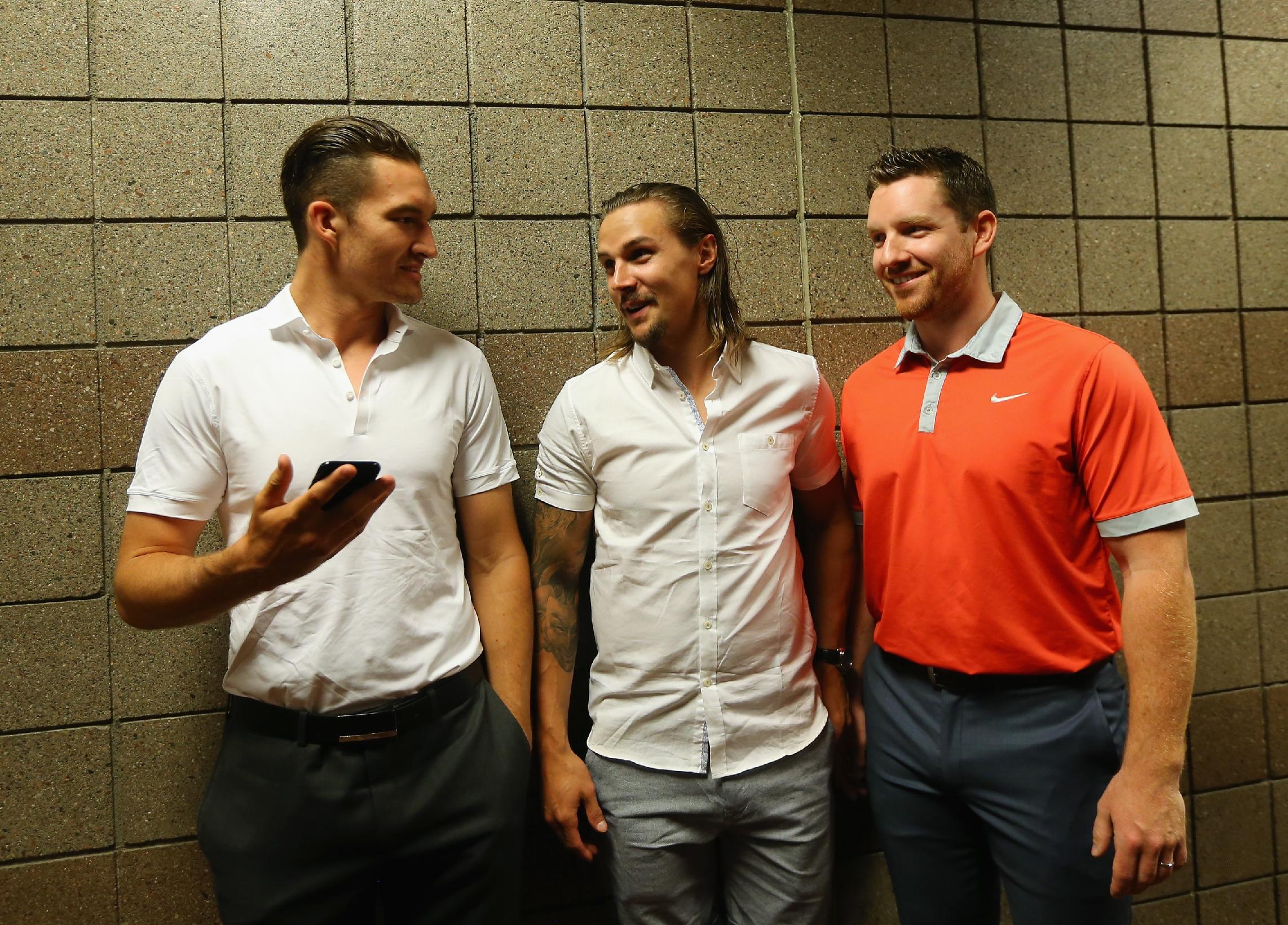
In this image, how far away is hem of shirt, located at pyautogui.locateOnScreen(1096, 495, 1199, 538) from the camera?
1318 millimetres

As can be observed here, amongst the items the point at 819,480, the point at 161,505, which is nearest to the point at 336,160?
the point at 161,505

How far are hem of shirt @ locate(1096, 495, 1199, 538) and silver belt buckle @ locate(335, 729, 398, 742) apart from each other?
129cm

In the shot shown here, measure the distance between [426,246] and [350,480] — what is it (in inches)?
24.1

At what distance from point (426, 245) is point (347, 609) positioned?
2.24ft

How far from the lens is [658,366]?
1.62 metres

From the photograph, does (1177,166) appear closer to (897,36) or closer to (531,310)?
(897,36)

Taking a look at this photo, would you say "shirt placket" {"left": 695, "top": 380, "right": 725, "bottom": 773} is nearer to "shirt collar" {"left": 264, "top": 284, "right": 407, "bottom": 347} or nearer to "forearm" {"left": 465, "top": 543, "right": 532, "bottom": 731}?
"forearm" {"left": 465, "top": 543, "right": 532, "bottom": 731}

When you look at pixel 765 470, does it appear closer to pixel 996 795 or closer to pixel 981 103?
pixel 996 795

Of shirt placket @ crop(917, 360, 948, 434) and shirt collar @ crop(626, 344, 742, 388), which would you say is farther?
shirt collar @ crop(626, 344, 742, 388)

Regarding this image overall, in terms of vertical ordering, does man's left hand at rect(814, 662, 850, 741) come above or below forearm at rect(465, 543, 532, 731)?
below

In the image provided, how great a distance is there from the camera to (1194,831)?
2.14 meters

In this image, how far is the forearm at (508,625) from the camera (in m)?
1.56

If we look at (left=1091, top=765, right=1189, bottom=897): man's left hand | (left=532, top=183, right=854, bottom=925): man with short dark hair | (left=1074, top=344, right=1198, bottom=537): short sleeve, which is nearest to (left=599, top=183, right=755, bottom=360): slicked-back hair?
(left=532, top=183, right=854, bottom=925): man with short dark hair

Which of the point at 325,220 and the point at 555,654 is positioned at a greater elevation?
the point at 325,220
